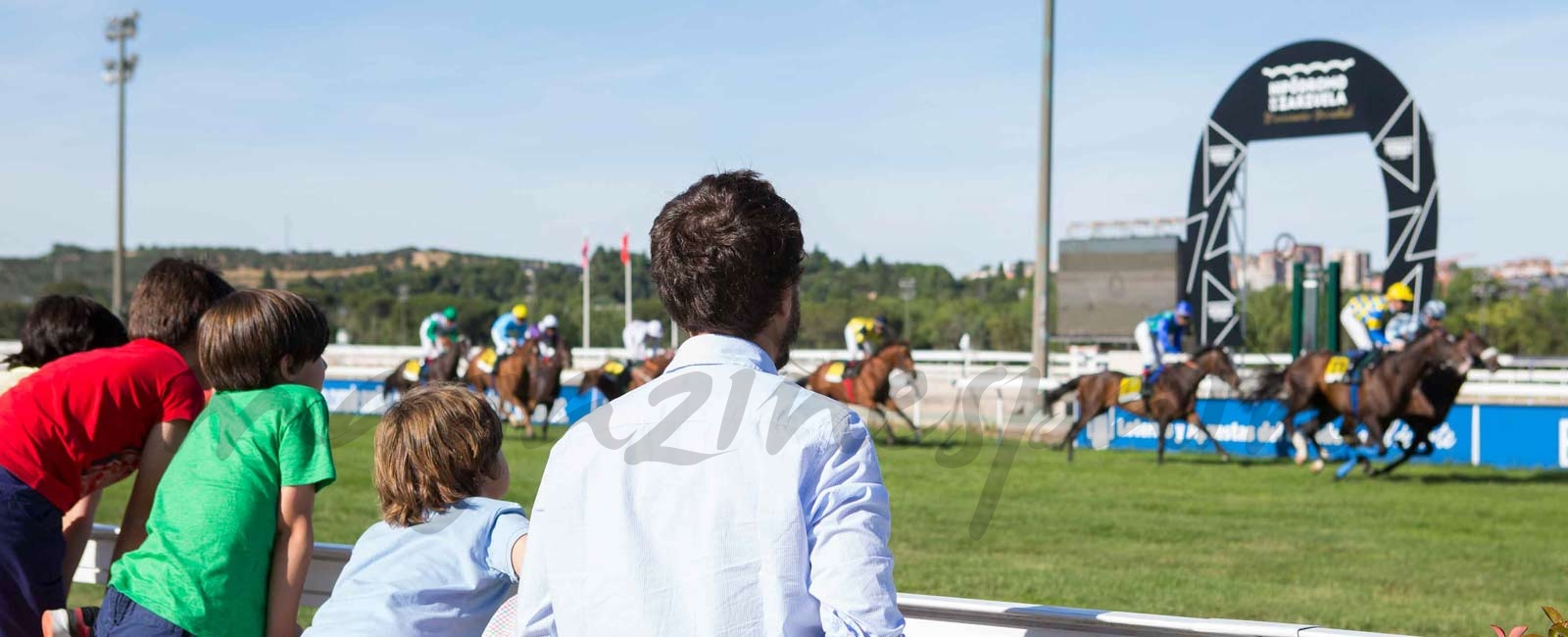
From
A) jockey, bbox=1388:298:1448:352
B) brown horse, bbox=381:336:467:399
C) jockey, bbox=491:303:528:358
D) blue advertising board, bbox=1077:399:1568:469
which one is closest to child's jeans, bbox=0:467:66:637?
jockey, bbox=1388:298:1448:352

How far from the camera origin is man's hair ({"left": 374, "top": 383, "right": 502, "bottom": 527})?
192 cm

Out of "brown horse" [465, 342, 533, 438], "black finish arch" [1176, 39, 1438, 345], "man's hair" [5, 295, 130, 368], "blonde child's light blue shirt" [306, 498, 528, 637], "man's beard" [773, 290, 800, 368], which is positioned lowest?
"brown horse" [465, 342, 533, 438]

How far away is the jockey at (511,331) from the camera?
661 inches

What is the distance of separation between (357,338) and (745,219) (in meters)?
45.3

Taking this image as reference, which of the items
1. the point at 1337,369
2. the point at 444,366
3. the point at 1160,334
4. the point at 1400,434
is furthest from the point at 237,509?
the point at 444,366

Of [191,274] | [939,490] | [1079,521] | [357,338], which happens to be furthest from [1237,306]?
[357,338]

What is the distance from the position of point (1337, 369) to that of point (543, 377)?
8275mm

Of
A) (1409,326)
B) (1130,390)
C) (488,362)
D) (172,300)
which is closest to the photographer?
(172,300)

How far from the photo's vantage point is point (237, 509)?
2.17 m

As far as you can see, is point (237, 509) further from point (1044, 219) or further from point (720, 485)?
point (1044, 219)

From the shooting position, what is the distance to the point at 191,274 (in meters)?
2.67

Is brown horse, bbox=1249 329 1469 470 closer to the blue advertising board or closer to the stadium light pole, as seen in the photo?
the blue advertising board

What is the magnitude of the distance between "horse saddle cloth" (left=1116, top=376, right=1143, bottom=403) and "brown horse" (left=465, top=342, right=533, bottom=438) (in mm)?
6415

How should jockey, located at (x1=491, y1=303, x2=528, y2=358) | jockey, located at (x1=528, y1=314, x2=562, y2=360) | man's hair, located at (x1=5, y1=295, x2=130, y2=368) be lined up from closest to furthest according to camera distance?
1. man's hair, located at (x1=5, y1=295, x2=130, y2=368)
2. jockey, located at (x1=528, y1=314, x2=562, y2=360)
3. jockey, located at (x1=491, y1=303, x2=528, y2=358)
